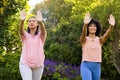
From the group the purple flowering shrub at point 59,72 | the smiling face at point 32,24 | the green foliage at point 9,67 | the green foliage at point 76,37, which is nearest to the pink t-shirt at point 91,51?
the smiling face at point 32,24

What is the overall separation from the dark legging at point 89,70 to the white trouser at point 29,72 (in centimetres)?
82

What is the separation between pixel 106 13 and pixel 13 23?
12.7 ft

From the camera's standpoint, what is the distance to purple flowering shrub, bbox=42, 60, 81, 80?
12.0 m

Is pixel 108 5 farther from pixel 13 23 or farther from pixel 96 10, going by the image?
pixel 13 23

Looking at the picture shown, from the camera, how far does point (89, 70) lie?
6633 mm

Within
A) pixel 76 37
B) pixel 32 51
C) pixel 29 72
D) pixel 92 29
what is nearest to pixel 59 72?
pixel 76 37

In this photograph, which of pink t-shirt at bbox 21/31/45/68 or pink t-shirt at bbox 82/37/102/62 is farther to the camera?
pink t-shirt at bbox 82/37/102/62

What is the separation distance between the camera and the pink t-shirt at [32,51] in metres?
6.64

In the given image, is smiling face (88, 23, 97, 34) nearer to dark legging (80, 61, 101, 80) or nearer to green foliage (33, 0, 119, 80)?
dark legging (80, 61, 101, 80)

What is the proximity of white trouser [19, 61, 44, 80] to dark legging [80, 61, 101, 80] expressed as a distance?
0.82m

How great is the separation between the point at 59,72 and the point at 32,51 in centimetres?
566

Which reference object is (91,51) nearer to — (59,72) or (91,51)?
(91,51)

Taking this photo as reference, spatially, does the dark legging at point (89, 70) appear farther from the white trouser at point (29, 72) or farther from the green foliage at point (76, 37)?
the green foliage at point (76, 37)

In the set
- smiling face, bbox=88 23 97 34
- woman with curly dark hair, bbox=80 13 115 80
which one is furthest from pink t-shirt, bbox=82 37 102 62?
smiling face, bbox=88 23 97 34
